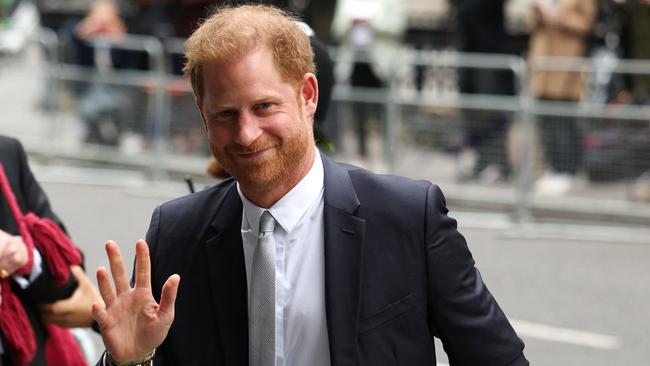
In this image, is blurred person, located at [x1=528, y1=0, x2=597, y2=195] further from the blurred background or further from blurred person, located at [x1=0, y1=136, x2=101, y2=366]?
blurred person, located at [x1=0, y1=136, x2=101, y2=366]

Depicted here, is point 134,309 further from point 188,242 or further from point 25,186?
point 25,186

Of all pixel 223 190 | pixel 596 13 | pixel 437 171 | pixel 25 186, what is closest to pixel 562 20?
pixel 596 13

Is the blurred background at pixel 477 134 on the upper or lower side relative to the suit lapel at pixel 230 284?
lower

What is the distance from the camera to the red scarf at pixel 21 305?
3922mm

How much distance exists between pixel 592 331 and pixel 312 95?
564 cm

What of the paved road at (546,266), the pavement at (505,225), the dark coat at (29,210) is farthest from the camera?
the pavement at (505,225)

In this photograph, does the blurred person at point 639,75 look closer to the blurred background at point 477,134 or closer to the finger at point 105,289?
the blurred background at point 477,134

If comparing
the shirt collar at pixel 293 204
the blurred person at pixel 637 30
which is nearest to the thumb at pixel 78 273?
the shirt collar at pixel 293 204

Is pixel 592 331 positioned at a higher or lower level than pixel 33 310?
lower

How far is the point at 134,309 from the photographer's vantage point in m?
2.87

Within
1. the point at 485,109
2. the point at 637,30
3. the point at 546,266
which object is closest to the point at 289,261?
the point at 546,266

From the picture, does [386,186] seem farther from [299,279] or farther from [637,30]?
[637,30]

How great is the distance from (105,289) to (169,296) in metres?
0.17

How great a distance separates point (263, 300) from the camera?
2.90 metres
